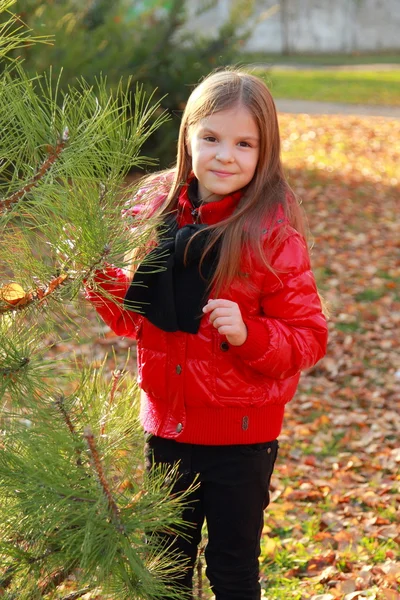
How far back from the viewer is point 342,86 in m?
18.2

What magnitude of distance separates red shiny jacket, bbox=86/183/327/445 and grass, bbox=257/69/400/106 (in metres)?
12.5

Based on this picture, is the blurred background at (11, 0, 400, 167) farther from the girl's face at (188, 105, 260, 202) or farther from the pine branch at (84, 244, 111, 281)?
the pine branch at (84, 244, 111, 281)

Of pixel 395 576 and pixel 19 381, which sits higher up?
pixel 19 381

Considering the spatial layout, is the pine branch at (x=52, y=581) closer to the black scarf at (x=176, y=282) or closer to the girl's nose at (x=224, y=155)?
the black scarf at (x=176, y=282)

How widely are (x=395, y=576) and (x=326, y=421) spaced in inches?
65.9

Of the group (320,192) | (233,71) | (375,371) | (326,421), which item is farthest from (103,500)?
(320,192)

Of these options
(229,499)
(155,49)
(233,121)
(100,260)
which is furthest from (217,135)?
(155,49)

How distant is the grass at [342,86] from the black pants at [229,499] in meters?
12.5

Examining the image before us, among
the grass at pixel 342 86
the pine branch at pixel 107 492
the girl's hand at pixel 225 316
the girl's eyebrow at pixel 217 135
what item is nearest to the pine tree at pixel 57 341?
the pine branch at pixel 107 492

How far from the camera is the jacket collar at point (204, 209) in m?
2.14

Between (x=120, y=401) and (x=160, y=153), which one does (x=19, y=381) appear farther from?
(x=160, y=153)

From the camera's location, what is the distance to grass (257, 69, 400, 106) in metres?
16.2

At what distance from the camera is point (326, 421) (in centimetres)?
462

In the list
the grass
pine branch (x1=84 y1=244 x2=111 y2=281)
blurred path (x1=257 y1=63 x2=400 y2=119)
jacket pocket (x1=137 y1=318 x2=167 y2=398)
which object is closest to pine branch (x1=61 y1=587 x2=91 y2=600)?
jacket pocket (x1=137 y1=318 x2=167 y2=398)
